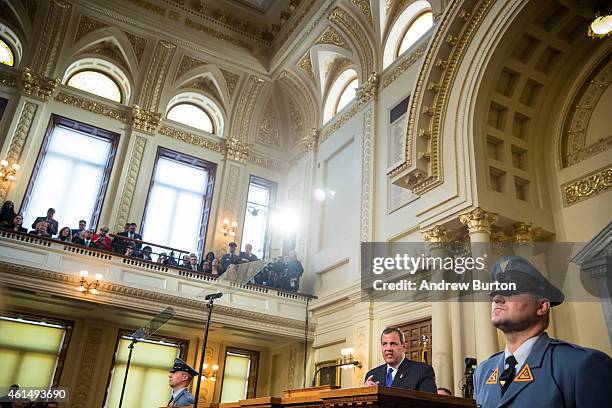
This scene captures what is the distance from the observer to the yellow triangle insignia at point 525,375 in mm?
1639

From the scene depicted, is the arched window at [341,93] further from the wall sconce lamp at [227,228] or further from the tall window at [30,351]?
the tall window at [30,351]

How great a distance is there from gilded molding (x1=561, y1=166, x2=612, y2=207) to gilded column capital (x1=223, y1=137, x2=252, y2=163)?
34.0 feet

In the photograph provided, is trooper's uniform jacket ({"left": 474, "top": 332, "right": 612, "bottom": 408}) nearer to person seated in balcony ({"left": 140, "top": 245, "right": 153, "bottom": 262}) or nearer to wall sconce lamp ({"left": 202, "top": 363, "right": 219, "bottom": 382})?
person seated in balcony ({"left": 140, "top": 245, "right": 153, "bottom": 262})

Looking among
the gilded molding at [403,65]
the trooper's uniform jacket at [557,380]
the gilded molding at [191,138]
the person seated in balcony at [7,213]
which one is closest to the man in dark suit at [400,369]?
the trooper's uniform jacket at [557,380]

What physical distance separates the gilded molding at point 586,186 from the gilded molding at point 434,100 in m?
2.05

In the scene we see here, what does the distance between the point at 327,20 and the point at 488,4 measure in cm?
673

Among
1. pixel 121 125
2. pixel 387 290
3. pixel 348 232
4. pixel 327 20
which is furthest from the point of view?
pixel 121 125

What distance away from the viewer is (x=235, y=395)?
14.2 meters

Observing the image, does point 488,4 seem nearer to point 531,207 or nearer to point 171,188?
point 531,207

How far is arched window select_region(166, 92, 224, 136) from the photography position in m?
16.5

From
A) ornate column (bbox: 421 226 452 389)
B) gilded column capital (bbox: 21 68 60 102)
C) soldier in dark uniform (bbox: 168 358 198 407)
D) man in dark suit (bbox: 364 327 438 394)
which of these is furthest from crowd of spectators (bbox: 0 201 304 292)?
man in dark suit (bbox: 364 327 438 394)

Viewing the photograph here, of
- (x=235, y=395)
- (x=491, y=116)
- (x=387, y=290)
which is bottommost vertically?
(x=235, y=395)

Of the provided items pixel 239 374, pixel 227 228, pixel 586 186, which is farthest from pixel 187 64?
pixel 586 186

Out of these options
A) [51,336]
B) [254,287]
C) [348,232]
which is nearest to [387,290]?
[348,232]
